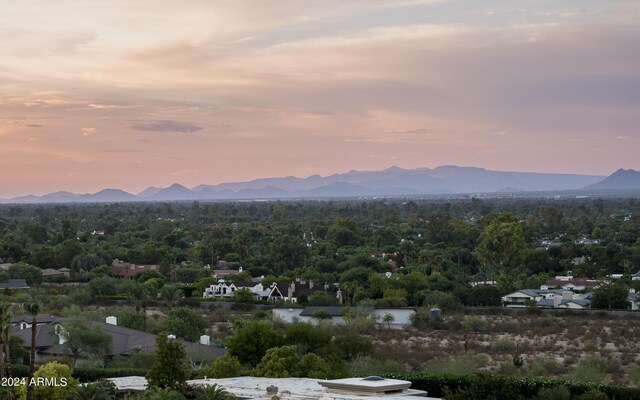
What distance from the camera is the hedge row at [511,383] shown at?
28250 millimetres

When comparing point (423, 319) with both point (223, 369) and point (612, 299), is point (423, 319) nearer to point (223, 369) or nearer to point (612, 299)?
point (612, 299)

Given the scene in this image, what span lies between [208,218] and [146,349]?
487 feet

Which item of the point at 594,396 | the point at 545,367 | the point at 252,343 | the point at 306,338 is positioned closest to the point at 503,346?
the point at 545,367

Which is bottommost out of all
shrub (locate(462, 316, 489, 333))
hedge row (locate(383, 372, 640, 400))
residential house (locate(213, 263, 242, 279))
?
shrub (locate(462, 316, 489, 333))

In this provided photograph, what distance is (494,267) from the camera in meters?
87.2

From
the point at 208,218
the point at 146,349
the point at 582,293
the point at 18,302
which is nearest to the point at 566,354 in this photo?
the point at 146,349

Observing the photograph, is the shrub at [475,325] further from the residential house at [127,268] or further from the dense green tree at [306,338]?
the residential house at [127,268]

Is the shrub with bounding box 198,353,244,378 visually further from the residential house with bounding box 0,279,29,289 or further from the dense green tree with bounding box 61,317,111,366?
the residential house with bounding box 0,279,29,289

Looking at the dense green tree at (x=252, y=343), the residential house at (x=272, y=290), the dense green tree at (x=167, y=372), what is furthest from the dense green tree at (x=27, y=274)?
the dense green tree at (x=167, y=372)

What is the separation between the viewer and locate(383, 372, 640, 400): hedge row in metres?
28.2

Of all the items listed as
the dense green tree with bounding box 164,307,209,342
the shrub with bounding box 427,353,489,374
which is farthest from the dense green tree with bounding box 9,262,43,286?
the shrub with bounding box 427,353,489,374

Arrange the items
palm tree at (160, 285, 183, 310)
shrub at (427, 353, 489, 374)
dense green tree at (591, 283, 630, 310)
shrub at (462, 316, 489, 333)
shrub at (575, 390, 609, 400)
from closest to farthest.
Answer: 1. shrub at (575, 390, 609, 400)
2. shrub at (427, 353, 489, 374)
3. shrub at (462, 316, 489, 333)
4. dense green tree at (591, 283, 630, 310)
5. palm tree at (160, 285, 183, 310)

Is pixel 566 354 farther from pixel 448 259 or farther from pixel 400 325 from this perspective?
pixel 448 259

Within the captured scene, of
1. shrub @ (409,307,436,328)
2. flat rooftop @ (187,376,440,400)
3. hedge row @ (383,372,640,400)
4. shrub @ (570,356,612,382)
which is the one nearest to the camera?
flat rooftop @ (187,376,440,400)
